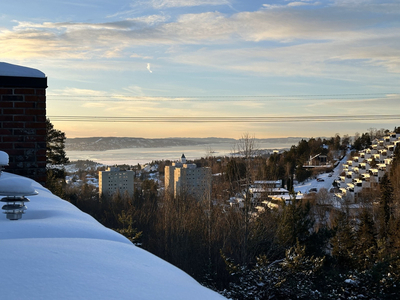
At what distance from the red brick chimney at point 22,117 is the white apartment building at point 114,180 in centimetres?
4727

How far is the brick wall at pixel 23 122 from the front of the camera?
3736 millimetres

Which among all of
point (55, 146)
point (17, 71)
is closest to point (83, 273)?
point (17, 71)

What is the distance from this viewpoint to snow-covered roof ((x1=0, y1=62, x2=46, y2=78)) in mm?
3744

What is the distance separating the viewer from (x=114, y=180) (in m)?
53.5

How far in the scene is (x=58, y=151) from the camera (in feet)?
87.7

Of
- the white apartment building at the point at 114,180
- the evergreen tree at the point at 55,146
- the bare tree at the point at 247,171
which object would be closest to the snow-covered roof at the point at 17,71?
the bare tree at the point at 247,171

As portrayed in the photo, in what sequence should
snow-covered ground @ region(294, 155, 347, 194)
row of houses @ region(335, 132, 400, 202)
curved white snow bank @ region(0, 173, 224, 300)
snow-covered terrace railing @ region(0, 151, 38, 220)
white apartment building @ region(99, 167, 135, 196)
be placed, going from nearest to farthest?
curved white snow bank @ region(0, 173, 224, 300), snow-covered terrace railing @ region(0, 151, 38, 220), white apartment building @ region(99, 167, 135, 196), row of houses @ region(335, 132, 400, 202), snow-covered ground @ region(294, 155, 347, 194)

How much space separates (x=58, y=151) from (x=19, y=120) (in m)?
24.6

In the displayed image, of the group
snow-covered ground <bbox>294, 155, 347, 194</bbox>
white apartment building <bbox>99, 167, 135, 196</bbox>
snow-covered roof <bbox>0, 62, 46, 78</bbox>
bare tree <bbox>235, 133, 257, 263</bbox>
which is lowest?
snow-covered ground <bbox>294, 155, 347, 194</bbox>

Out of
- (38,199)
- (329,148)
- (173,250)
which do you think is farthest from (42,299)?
(329,148)

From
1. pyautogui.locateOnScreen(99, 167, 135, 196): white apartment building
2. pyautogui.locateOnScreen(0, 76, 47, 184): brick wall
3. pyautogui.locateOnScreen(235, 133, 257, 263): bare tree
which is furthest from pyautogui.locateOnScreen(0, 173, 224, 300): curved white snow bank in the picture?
pyautogui.locateOnScreen(99, 167, 135, 196): white apartment building

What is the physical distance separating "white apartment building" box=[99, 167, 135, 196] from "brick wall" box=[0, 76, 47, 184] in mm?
47270

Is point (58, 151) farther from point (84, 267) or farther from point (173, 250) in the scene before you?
point (84, 267)

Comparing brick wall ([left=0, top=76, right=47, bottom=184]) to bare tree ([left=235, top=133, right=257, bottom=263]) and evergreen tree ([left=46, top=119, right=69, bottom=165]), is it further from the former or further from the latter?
evergreen tree ([left=46, top=119, right=69, bottom=165])
